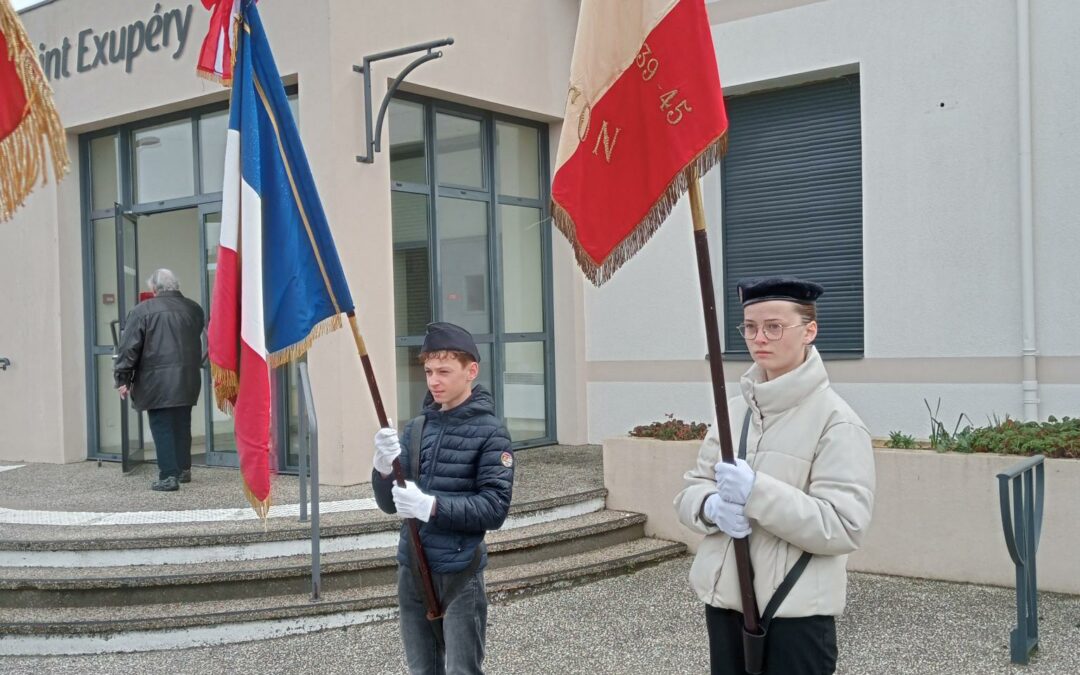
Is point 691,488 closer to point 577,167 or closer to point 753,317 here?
point 753,317

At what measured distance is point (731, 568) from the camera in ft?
8.86

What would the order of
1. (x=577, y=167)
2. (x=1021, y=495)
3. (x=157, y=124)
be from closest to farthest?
(x=577, y=167), (x=1021, y=495), (x=157, y=124)

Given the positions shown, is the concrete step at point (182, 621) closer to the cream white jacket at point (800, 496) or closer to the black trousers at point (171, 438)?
the black trousers at point (171, 438)

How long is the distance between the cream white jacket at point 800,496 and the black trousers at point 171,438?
19.4 feet

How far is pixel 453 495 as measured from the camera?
11.0 ft

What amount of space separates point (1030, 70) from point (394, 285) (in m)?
5.17

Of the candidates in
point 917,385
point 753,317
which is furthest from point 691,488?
point 917,385

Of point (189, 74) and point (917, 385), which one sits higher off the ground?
point (189, 74)

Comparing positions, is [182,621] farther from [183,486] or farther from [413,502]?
[183,486]

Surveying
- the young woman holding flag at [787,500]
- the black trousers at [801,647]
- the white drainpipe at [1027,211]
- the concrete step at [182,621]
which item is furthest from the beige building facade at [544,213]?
the black trousers at [801,647]

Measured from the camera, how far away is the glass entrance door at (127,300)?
27.9 feet

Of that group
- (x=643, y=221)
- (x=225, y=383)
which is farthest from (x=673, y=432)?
(x=643, y=221)

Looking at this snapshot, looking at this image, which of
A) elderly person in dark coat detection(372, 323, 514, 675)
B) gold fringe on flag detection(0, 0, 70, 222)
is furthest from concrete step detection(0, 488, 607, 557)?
gold fringe on flag detection(0, 0, 70, 222)

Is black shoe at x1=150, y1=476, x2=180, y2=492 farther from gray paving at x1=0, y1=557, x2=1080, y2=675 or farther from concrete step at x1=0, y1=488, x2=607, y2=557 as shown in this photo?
gray paving at x1=0, y1=557, x2=1080, y2=675
